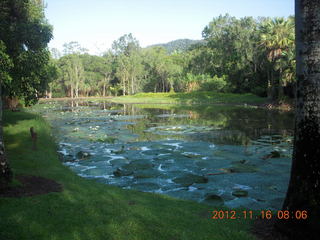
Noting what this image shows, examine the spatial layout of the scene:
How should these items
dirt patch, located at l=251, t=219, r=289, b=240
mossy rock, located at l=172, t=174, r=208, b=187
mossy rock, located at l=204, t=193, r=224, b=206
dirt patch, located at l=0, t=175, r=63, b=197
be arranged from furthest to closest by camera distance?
mossy rock, located at l=172, t=174, r=208, b=187 < mossy rock, located at l=204, t=193, r=224, b=206 < dirt patch, located at l=0, t=175, r=63, b=197 < dirt patch, located at l=251, t=219, r=289, b=240

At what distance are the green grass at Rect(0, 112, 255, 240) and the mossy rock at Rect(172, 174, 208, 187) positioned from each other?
2350 millimetres

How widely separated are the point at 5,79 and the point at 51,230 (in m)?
11.7

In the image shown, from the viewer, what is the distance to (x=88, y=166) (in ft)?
46.9

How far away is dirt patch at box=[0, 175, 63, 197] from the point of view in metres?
7.86

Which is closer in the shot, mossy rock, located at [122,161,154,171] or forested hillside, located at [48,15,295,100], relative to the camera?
mossy rock, located at [122,161,154,171]

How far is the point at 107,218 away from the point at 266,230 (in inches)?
131

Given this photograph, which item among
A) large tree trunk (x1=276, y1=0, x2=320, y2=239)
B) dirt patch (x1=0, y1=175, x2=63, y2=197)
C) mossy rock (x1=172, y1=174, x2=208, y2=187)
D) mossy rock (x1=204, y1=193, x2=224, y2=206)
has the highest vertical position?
large tree trunk (x1=276, y1=0, x2=320, y2=239)

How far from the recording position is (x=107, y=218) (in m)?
6.64

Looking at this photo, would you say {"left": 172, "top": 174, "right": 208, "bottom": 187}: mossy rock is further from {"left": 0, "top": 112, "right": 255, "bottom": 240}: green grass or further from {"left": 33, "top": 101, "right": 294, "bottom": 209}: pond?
{"left": 0, "top": 112, "right": 255, "bottom": 240}: green grass

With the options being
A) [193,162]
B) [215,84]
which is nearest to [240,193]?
[193,162]

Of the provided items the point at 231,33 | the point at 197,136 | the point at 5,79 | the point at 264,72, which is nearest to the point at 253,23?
the point at 231,33

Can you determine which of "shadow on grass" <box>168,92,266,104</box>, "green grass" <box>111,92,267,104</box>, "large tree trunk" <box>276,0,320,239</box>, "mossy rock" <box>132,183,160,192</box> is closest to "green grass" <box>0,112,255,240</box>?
"large tree trunk" <box>276,0,320,239</box>

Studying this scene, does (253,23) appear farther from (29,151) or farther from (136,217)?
(136,217)
